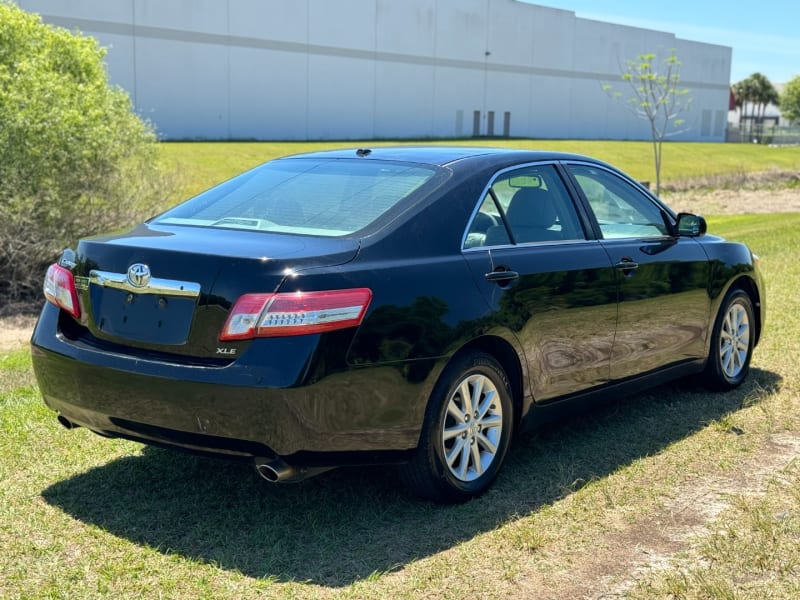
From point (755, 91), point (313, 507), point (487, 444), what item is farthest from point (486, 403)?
point (755, 91)

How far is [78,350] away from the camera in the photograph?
455 cm

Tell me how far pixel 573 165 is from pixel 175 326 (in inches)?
105

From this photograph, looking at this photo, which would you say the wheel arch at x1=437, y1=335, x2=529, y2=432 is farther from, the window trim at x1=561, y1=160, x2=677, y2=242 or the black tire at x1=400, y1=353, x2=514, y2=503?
the window trim at x1=561, y1=160, x2=677, y2=242

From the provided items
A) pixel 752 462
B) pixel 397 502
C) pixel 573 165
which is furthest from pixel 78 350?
pixel 752 462

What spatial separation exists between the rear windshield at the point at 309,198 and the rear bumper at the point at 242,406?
0.79 meters

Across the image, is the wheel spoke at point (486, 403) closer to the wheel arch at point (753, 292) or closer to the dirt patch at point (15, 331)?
the wheel arch at point (753, 292)

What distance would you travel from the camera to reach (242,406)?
4109 mm

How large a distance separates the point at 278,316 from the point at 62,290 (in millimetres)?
1255

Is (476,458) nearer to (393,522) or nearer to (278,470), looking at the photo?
(393,522)

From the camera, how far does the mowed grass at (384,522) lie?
3.99 m

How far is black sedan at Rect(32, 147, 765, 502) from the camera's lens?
163 inches

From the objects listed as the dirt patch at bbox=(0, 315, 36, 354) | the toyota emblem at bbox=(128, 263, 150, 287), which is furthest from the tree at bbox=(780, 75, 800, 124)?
the toyota emblem at bbox=(128, 263, 150, 287)

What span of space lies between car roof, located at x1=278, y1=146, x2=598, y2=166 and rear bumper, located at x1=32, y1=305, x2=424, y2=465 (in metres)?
1.43

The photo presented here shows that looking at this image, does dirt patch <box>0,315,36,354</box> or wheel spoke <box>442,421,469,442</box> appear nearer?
wheel spoke <box>442,421,469,442</box>
